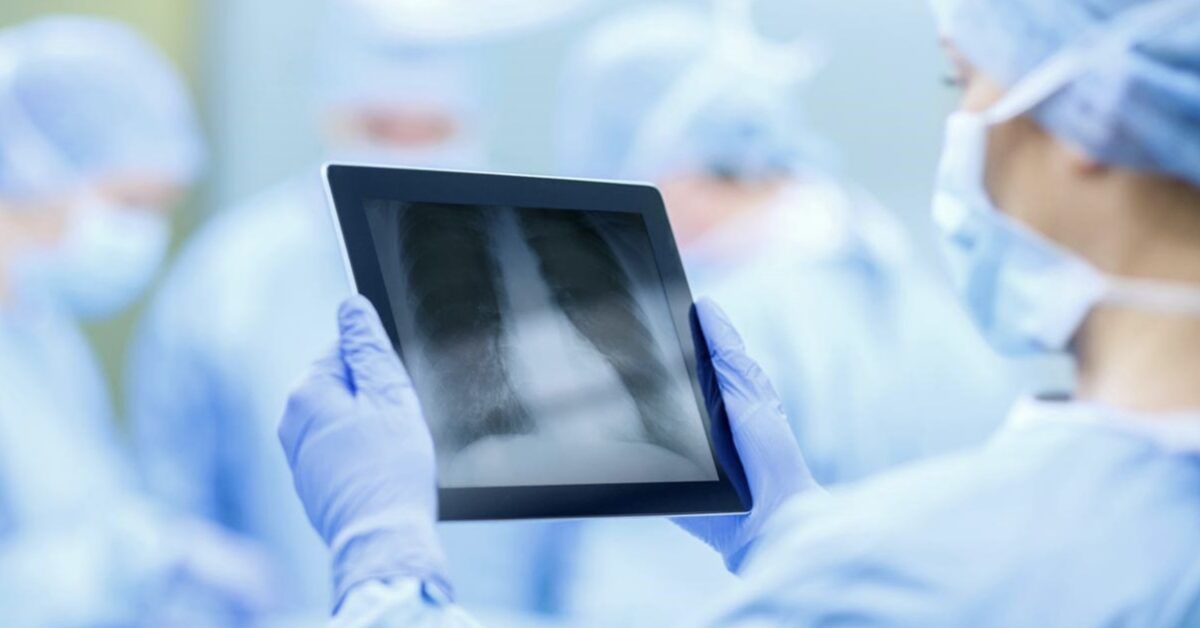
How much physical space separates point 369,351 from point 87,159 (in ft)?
6.42

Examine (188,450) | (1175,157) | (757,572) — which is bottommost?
(188,450)

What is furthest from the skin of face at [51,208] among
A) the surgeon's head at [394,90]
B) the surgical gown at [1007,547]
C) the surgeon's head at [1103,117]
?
the surgeon's head at [1103,117]

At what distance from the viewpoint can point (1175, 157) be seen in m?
0.94

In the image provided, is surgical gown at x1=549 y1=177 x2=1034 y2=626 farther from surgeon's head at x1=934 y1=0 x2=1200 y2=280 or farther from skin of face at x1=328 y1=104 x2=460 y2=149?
surgeon's head at x1=934 y1=0 x2=1200 y2=280

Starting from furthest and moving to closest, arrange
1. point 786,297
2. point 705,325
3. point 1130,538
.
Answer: point 786,297 → point 705,325 → point 1130,538

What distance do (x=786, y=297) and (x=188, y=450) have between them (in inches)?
46.4

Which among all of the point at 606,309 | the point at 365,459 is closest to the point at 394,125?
the point at 606,309

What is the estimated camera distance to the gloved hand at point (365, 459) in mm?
949

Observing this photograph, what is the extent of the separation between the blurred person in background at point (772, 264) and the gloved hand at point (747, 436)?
1.29m

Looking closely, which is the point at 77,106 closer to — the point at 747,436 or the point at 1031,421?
the point at 747,436

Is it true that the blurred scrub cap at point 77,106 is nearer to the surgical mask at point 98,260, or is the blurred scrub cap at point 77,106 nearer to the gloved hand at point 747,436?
the surgical mask at point 98,260

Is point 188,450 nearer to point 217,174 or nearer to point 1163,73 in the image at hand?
point 217,174

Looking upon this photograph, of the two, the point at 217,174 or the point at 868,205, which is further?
the point at 217,174

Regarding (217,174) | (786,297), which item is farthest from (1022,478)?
(217,174)
